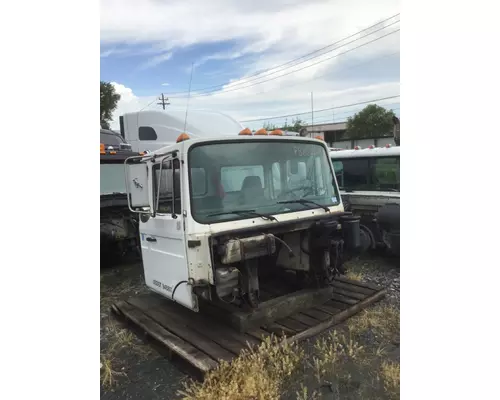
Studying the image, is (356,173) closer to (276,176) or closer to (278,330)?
(276,176)

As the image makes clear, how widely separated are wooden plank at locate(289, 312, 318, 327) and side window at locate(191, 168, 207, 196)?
1162 mm

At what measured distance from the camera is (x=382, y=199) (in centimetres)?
475

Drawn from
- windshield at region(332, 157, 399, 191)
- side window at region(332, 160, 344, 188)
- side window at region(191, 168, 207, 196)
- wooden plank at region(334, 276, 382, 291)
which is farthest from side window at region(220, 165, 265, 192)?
side window at region(332, 160, 344, 188)

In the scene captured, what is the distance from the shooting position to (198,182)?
2.51 m

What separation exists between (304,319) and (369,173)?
2.76 meters

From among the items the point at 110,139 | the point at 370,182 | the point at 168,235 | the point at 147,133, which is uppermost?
the point at 147,133

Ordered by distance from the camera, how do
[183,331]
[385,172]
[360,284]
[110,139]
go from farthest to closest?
[110,139] → [385,172] → [360,284] → [183,331]

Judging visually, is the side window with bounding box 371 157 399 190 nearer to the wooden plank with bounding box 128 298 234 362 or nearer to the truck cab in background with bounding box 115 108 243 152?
the truck cab in background with bounding box 115 108 243 152

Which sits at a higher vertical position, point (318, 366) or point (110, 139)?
point (110, 139)

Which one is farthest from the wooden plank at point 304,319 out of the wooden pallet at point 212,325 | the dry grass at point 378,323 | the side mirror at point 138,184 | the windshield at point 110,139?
the windshield at point 110,139

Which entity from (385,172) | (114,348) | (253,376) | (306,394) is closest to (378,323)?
(306,394)

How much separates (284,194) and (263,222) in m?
0.39

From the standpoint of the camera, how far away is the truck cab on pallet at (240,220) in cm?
242

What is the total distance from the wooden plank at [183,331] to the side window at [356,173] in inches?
121
